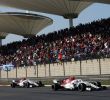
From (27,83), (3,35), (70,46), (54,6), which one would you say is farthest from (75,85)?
(3,35)

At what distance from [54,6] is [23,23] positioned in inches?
609

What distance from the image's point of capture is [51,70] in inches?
1558

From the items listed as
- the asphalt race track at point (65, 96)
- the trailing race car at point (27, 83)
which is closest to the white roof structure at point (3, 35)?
the trailing race car at point (27, 83)

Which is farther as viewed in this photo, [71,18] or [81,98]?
[71,18]

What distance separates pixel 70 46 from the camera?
41.1 meters

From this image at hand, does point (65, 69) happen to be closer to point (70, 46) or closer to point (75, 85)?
point (70, 46)

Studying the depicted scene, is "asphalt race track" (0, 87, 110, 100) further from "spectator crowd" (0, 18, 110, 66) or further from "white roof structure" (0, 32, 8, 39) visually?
"white roof structure" (0, 32, 8, 39)

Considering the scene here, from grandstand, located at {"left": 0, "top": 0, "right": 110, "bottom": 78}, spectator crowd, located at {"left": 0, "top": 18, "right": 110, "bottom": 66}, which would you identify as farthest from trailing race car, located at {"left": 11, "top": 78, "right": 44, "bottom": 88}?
→ spectator crowd, located at {"left": 0, "top": 18, "right": 110, "bottom": 66}

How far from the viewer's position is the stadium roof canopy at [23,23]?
74.9 m

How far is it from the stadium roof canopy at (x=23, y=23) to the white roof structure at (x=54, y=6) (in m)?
4.44

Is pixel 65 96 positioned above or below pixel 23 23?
below

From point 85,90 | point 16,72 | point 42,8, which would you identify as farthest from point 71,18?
point 85,90

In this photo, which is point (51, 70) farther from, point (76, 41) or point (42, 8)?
point (42, 8)

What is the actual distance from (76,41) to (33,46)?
44.3 ft
